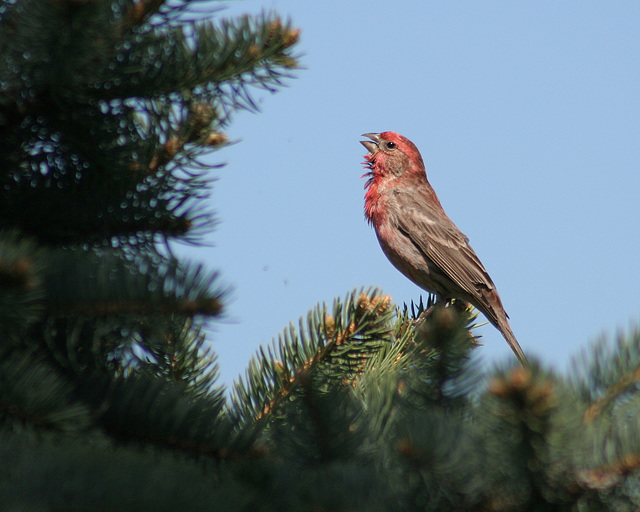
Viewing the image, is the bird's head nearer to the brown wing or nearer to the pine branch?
the brown wing

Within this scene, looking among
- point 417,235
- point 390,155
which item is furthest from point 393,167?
point 417,235

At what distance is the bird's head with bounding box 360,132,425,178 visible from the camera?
29.8 ft

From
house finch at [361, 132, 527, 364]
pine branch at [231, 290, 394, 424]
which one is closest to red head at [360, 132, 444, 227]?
house finch at [361, 132, 527, 364]

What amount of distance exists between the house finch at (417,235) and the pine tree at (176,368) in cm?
485

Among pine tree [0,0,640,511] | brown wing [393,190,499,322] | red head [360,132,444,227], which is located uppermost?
red head [360,132,444,227]

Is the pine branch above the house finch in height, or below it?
below

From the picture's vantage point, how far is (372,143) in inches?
364

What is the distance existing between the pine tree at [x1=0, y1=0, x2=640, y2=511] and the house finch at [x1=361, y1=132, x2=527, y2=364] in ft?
15.9

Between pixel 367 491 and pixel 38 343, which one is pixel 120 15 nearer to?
pixel 38 343

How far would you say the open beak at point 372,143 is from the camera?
9164 mm

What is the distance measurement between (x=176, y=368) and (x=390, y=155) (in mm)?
6673

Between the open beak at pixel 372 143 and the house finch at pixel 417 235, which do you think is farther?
the open beak at pixel 372 143

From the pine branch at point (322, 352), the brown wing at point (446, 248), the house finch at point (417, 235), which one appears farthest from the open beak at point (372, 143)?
the pine branch at point (322, 352)

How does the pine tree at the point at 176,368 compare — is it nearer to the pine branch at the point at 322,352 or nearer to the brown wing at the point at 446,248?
the pine branch at the point at 322,352
